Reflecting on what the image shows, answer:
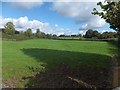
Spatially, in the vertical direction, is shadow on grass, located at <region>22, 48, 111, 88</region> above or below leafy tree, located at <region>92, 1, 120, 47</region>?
below

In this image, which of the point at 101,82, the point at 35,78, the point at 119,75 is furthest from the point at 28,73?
Result: the point at 119,75

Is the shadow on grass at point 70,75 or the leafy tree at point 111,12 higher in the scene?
the leafy tree at point 111,12

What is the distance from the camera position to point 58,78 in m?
11.8

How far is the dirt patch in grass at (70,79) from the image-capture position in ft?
34.8

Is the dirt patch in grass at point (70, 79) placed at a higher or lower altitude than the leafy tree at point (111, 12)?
lower

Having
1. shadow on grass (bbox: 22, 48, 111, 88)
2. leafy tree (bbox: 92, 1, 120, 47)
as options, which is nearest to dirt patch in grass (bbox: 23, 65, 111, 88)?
shadow on grass (bbox: 22, 48, 111, 88)

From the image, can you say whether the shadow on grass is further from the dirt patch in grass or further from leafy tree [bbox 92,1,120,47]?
leafy tree [bbox 92,1,120,47]

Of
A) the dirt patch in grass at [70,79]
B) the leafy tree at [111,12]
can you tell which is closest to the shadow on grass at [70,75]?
the dirt patch in grass at [70,79]

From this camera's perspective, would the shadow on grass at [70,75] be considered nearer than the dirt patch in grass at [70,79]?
No

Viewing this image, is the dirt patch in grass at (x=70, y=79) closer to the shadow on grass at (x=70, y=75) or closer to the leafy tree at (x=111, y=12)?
the shadow on grass at (x=70, y=75)

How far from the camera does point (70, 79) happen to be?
1156 cm

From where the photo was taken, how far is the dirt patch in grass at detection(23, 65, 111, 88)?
10602 mm

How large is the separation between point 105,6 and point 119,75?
11.4ft

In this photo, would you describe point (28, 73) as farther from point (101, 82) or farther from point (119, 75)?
point (119, 75)
